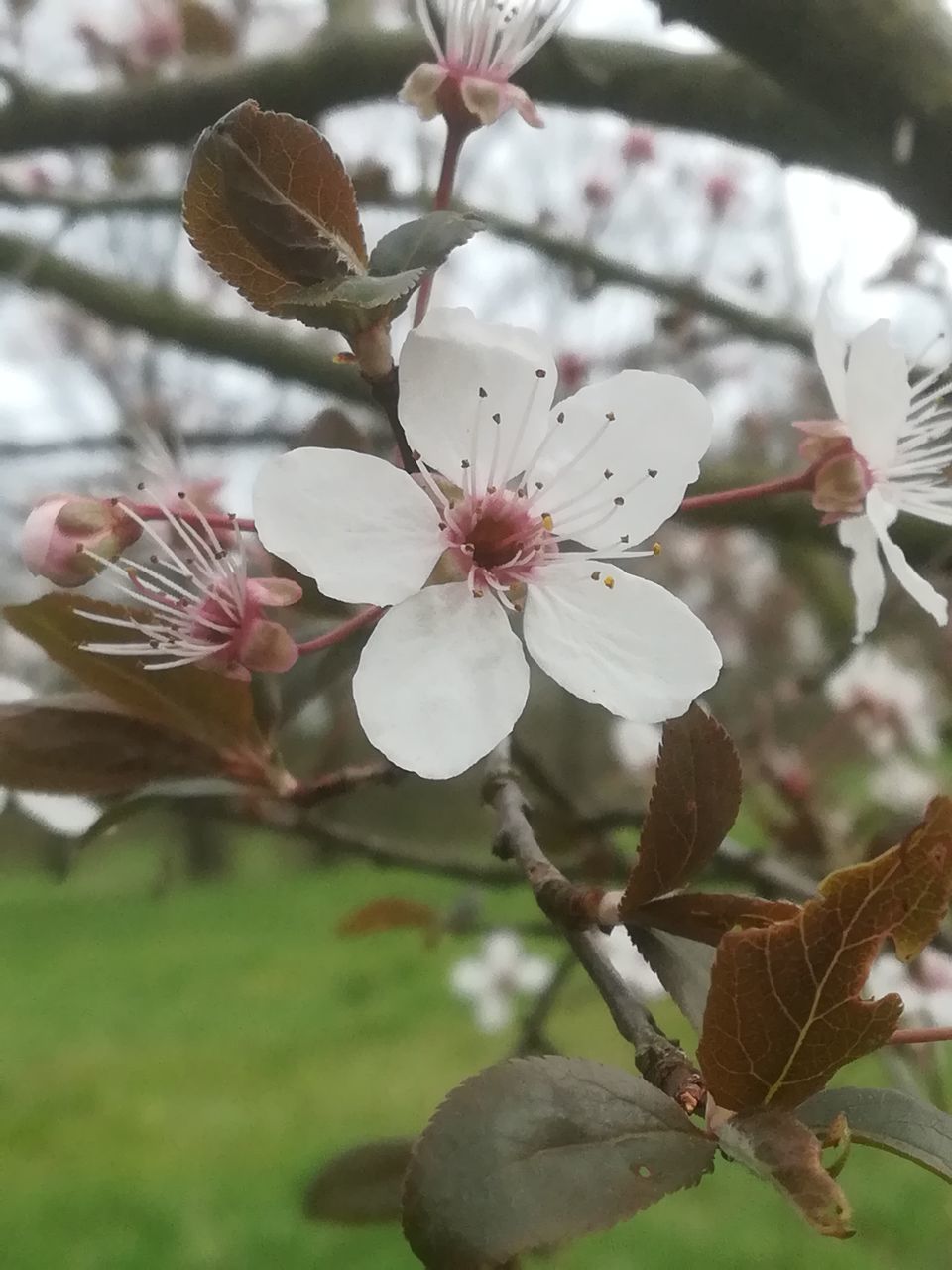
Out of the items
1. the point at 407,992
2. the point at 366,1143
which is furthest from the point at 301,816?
the point at 407,992

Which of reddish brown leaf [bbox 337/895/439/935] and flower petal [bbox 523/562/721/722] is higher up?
flower petal [bbox 523/562/721/722]

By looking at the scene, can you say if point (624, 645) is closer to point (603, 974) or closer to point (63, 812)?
point (603, 974)

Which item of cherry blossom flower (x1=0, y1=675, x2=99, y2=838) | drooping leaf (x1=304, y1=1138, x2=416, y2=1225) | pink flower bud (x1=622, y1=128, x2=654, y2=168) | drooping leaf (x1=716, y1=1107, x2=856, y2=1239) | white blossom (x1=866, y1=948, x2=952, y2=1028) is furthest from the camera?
pink flower bud (x1=622, y1=128, x2=654, y2=168)

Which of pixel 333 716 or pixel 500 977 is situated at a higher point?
pixel 333 716

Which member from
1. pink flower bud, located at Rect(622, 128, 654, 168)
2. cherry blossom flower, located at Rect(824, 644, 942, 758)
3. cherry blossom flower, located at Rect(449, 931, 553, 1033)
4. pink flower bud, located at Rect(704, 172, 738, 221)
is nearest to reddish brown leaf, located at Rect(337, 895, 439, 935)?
cherry blossom flower, located at Rect(824, 644, 942, 758)

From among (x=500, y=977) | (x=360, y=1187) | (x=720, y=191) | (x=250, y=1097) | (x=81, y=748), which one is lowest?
(x=250, y=1097)

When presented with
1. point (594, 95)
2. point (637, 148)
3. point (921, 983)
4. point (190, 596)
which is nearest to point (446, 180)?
point (190, 596)

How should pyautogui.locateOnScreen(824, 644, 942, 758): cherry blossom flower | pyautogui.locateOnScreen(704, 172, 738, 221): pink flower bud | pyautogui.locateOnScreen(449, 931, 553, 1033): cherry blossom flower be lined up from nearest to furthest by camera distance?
pyautogui.locateOnScreen(824, 644, 942, 758): cherry blossom flower, pyautogui.locateOnScreen(449, 931, 553, 1033): cherry blossom flower, pyautogui.locateOnScreen(704, 172, 738, 221): pink flower bud

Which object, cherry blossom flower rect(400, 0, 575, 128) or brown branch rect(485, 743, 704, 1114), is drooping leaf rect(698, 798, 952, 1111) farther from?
cherry blossom flower rect(400, 0, 575, 128)
